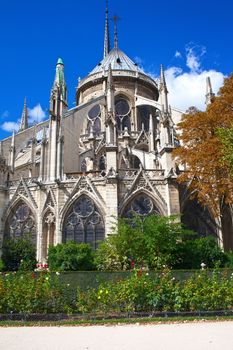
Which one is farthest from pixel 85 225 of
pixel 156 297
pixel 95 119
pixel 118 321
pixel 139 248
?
pixel 95 119

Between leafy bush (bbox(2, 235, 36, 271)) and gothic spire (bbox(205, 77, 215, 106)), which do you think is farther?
gothic spire (bbox(205, 77, 215, 106))

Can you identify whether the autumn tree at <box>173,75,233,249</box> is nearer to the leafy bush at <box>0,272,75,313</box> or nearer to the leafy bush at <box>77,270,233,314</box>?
the leafy bush at <box>77,270,233,314</box>

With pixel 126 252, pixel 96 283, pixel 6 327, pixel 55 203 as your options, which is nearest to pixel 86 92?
pixel 55 203

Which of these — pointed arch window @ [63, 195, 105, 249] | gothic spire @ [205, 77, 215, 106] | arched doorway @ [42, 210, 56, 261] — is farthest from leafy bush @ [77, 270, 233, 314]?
gothic spire @ [205, 77, 215, 106]

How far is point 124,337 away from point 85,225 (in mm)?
15375

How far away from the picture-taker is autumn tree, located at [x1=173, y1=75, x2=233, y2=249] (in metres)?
18.7

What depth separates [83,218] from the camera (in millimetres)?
22609

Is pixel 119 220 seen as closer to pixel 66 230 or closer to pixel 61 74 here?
pixel 66 230

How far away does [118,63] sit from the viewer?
142 ft

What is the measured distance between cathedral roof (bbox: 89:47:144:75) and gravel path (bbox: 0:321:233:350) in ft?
116

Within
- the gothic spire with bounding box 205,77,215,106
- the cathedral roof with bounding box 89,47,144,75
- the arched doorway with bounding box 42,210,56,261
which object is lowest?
the arched doorway with bounding box 42,210,56,261

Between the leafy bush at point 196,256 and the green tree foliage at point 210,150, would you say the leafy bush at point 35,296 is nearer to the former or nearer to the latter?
the leafy bush at point 196,256

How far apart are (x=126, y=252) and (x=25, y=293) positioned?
27.3ft

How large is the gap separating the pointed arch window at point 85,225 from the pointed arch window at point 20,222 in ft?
8.20
